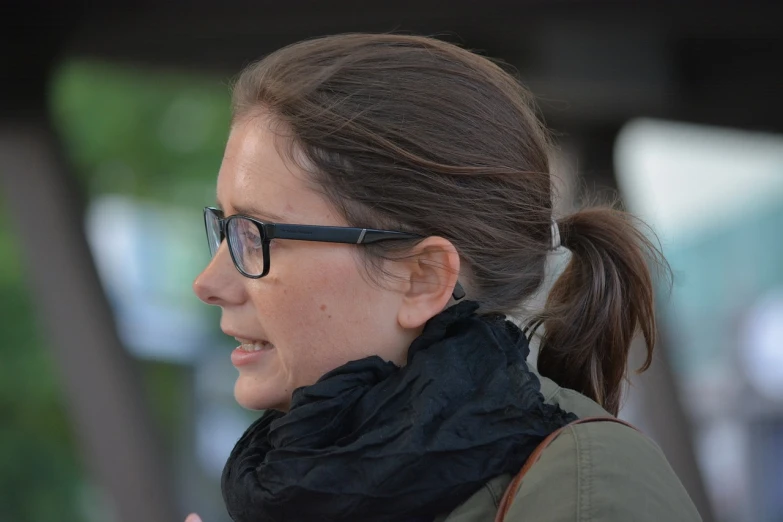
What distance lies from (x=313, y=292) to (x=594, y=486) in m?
0.54

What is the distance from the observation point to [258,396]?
64.4 inches

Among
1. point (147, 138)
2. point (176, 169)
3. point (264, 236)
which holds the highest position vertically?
point (264, 236)

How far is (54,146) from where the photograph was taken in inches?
186

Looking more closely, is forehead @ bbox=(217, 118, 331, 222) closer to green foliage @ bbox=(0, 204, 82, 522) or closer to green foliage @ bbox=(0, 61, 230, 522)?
green foliage @ bbox=(0, 61, 230, 522)

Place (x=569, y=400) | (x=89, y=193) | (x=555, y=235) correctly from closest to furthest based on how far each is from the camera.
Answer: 1. (x=569, y=400)
2. (x=555, y=235)
3. (x=89, y=193)

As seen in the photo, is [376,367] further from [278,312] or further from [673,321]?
[673,321]

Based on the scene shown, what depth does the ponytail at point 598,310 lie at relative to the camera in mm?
1751

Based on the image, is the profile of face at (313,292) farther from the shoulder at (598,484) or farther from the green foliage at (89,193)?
the green foliage at (89,193)

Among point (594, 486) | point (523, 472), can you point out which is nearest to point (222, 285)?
point (523, 472)

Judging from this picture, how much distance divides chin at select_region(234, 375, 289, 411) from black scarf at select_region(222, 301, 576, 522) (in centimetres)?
8

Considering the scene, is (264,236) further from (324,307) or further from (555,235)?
(555,235)

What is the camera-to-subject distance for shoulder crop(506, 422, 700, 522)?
1.29 metres

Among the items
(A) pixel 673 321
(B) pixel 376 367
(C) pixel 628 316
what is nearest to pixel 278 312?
(B) pixel 376 367

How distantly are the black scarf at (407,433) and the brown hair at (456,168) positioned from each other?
0.15 meters
